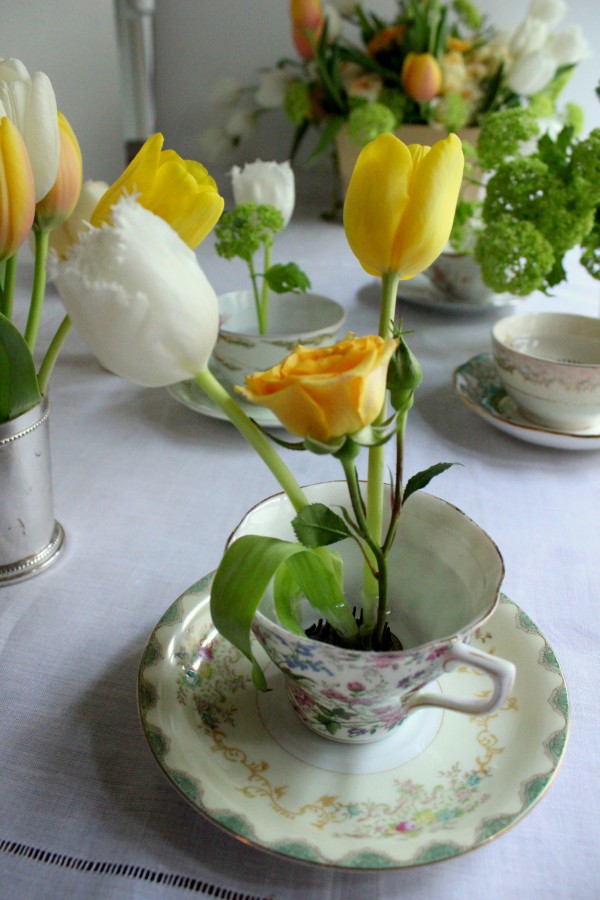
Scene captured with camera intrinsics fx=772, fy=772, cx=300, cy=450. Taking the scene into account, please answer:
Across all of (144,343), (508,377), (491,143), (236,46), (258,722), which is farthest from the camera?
(236,46)

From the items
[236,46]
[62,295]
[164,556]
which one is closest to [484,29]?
[236,46]

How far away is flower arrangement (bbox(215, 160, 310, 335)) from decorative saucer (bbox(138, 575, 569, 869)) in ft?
1.18

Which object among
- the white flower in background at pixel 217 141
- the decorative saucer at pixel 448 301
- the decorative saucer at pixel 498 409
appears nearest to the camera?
the decorative saucer at pixel 498 409

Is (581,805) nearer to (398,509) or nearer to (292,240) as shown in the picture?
(398,509)

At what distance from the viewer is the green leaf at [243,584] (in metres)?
0.29

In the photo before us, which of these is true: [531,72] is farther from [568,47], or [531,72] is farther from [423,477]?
[423,477]

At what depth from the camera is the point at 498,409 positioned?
66 cm

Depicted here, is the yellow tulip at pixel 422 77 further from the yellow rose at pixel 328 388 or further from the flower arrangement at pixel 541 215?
the yellow rose at pixel 328 388

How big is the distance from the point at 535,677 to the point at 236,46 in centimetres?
146

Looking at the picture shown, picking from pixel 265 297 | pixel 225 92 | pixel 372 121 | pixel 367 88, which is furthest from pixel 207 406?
pixel 225 92

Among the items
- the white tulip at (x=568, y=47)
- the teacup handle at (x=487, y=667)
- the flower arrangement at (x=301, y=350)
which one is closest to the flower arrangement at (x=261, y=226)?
the flower arrangement at (x=301, y=350)

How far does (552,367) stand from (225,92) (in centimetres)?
103

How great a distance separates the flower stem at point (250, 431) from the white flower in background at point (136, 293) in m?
0.02

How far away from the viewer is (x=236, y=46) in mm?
1505
